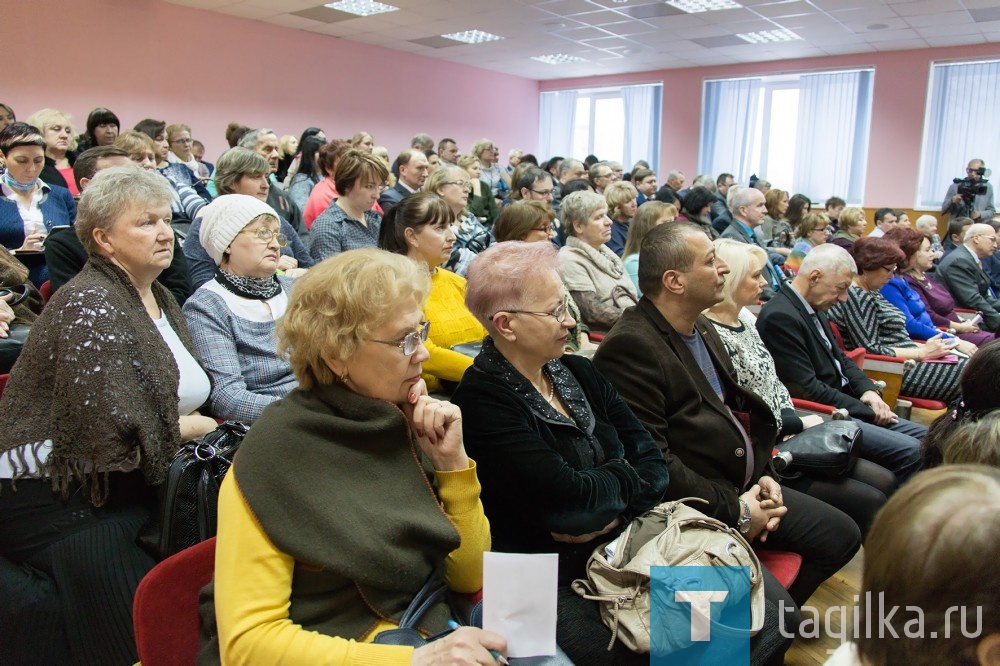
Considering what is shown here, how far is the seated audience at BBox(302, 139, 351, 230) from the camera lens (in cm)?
447

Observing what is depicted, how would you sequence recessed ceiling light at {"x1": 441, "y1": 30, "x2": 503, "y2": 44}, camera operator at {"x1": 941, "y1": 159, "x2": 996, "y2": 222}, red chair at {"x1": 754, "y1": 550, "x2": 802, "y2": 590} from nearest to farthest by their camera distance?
red chair at {"x1": 754, "y1": 550, "x2": 802, "y2": 590}, camera operator at {"x1": 941, "y1": 159, "x2": 996, "y2": 222}, recessed ceiling light at {"x1": 441, "y1": 30, "x2": 503, "y2": 44}

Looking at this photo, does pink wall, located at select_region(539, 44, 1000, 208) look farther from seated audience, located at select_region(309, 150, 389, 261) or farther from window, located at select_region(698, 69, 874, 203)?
seated audience, located at select_region(309, 150, 389, 261)

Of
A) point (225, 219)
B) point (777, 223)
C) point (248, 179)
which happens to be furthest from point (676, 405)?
point (777, 223)

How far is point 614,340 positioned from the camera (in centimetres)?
202

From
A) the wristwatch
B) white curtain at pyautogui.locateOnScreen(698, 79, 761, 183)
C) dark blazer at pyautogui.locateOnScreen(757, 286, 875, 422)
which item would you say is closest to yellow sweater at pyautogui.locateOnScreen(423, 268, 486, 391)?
the wristwatch

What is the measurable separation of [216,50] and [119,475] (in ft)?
29.0

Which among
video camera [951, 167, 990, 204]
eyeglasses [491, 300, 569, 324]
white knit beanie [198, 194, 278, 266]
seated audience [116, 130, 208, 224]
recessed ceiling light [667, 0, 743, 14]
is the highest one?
recessed ceiling light [667, 0, 743, 14]

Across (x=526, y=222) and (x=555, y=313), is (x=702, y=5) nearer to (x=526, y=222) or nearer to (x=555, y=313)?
(x=526, y=222)

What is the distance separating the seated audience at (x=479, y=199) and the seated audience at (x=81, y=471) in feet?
15.9

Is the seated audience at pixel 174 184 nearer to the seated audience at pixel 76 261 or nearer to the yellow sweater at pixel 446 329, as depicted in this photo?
the seated audience at pixel 76 261

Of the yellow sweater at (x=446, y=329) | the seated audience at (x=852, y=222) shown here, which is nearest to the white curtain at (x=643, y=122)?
the seated audience at (x=852, y=222)

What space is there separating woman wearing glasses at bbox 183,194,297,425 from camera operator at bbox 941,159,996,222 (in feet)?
31.3

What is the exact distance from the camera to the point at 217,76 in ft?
29.9

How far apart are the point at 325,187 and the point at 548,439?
3419 millimetres
